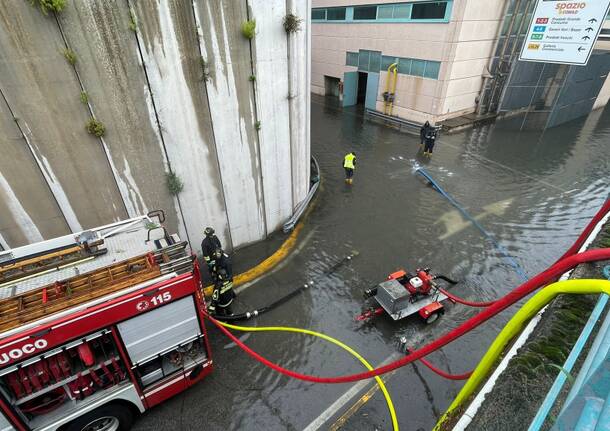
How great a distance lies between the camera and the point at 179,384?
5.33 meters

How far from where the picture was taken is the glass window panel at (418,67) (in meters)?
18.7

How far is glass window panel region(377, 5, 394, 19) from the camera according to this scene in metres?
19.0

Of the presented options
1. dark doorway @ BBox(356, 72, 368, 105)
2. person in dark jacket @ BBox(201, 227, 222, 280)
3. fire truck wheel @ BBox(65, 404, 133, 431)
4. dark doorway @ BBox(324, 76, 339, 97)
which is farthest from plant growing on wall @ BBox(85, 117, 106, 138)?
dark doorway @ BBox(324, 76, 339, 97)

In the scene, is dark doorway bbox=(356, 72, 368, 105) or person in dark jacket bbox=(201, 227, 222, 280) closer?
person in dark jacket bbox=(201, 227, 222, 280)

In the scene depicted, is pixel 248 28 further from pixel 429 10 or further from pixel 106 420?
pixel 429 10

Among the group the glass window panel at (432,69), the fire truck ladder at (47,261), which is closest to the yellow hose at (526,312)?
the fire truck ladder at (47,261)

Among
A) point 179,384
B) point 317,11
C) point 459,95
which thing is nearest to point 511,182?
point 459,95

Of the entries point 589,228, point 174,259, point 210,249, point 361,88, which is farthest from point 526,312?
point 361,88

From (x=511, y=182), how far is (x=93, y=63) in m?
14.7

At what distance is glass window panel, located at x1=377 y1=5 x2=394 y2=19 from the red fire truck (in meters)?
20.0

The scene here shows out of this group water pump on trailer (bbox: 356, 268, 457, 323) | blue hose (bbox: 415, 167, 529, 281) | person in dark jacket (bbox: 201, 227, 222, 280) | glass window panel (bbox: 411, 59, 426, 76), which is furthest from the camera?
glass window panel (bbox: 411, 59, 426, 76)

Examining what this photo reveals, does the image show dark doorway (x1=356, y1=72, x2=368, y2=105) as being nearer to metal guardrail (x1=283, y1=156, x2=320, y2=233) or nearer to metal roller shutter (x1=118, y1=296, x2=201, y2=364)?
metal guardrail (x1=283, y1=156, x2=320, y2=233)

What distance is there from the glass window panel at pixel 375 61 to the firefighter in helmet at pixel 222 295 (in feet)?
63.9

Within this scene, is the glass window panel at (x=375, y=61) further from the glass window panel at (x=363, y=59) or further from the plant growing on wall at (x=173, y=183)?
the plant growing on wall at (x=173, y=183)
